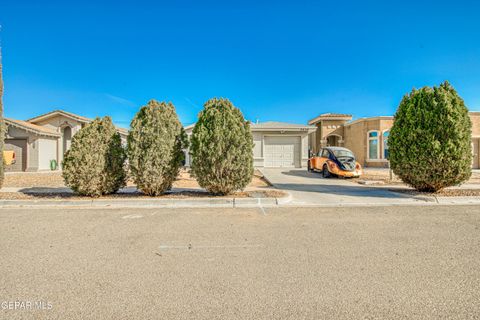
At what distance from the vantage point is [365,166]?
770 inches

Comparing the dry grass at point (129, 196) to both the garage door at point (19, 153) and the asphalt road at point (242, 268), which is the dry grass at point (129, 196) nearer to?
the asphalt road at point (242, 268)

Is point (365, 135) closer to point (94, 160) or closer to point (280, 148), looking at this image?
point (280, 148)

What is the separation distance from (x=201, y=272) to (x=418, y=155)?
25.9 ft

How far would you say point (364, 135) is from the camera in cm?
1945

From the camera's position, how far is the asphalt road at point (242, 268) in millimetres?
2213

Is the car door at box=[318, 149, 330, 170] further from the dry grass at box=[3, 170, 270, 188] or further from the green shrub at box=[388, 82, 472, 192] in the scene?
the green shrub at box=[388, 82, 472, 192]

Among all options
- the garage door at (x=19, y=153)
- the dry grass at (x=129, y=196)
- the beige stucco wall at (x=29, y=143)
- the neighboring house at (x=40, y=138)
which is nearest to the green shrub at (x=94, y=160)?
the dry grass at (x=129, y=196)

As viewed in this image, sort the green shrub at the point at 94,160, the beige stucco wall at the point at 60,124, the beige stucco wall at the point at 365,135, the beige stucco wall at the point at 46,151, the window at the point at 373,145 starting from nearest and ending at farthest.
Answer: the green shrub at the point at 94,160, the beige stucco wall at the point at 46,151, the beige stucco wall at the point at 365,135, the window at the point at 373,145, the beige stucco wall at the point at 60,124

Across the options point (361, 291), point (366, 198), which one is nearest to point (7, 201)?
point (361, 291)

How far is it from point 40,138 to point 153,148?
1536 cm

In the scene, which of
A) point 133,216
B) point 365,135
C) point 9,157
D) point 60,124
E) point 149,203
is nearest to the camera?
point 133,216

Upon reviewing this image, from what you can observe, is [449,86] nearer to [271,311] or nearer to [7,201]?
[271,311]

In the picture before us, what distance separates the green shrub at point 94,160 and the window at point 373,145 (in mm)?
17882

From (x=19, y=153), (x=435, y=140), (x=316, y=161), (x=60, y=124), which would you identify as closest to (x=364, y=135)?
(x=316, y=161)
